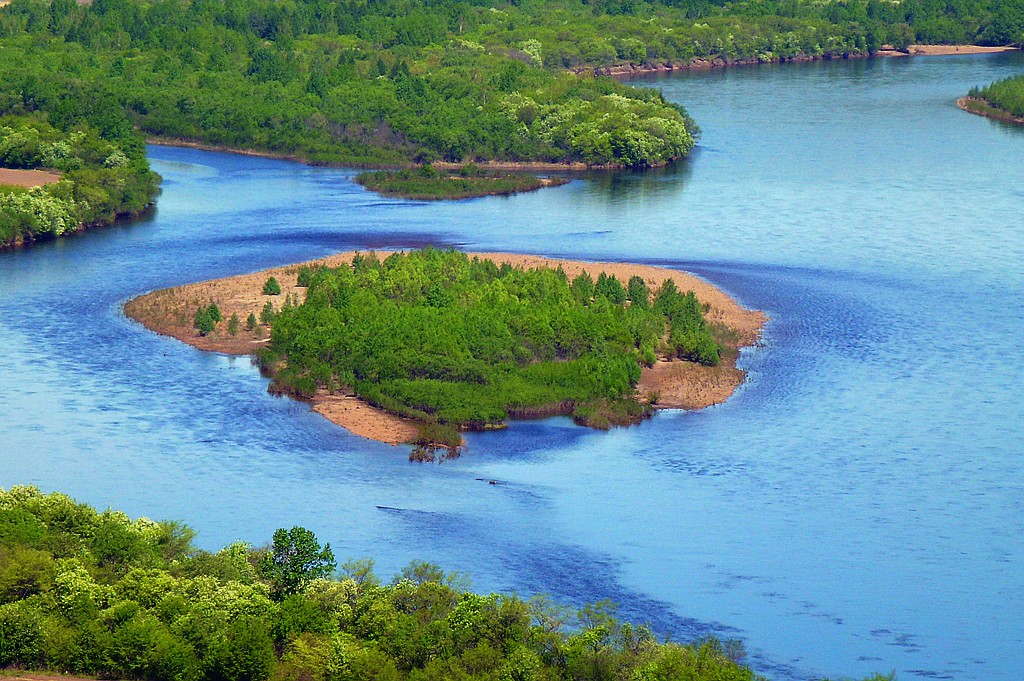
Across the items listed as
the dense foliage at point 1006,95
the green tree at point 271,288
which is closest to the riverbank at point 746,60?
the dense foliage at point 1006,95

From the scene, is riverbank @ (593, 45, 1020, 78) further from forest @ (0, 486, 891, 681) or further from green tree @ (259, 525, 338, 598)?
forest @ (0, 486, 891, 681)

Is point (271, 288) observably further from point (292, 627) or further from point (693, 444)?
point (292, 627)

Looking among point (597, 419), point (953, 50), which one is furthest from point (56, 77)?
point (953, 50)

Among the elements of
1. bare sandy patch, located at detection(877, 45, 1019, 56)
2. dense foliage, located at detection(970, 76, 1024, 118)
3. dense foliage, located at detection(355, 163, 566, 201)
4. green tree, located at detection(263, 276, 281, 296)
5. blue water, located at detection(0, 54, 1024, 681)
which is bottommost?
blue water, located at detection(0, 54, 1024, 681)

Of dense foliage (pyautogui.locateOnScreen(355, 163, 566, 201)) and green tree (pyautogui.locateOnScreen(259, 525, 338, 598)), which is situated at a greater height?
dense foliage (pyautogui.locateOnScreen(355, 163, 566, 201))

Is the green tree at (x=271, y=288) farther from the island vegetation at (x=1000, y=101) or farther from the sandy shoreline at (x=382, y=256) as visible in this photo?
the island vegetation at (x=1000, y=101)

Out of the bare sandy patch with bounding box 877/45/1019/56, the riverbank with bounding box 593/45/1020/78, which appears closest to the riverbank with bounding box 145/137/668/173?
the riverbank with bounding box 593/45/1020/78

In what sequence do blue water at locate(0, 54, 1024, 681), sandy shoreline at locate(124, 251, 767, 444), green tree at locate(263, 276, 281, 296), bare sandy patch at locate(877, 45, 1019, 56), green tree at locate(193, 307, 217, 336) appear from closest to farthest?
blue water at locate(0, 54, 1024, 681), sandy shoreline at locate(124, 251, 767, 444), green tree at locate(193, 307, 217, 336), green tree at locate(263, 276, 281, 296), bare sandy patch at locate(877, 45, 1019, 56)

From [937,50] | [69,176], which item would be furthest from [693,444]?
[937,50]
